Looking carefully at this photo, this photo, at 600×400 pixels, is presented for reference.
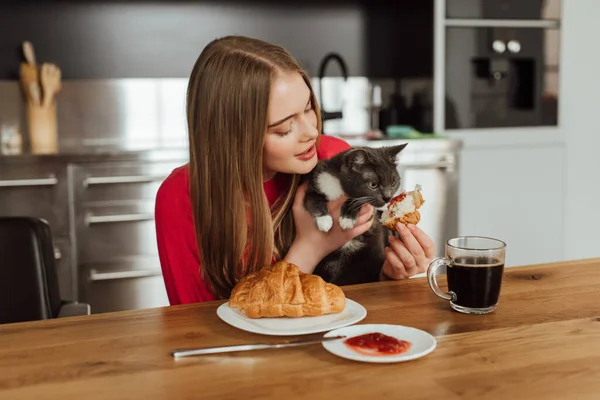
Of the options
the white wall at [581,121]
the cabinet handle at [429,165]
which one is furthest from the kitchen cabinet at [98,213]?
the white wall at [581,121]

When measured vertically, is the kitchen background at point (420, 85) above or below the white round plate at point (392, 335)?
above

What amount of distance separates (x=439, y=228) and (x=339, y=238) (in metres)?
2.17

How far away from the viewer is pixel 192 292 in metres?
1.67

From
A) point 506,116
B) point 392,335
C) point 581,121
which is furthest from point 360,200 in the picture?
point 581,121

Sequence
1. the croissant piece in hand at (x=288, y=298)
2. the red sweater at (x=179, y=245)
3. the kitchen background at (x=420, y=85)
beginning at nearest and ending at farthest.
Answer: the croissant piece in hand at (x=288, y=298) → the red sweater at (x=179, y=245) → the kitchen background at (x=420, y=85)

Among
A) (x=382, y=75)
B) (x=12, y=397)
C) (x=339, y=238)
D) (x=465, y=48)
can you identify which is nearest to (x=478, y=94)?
(x=465, y=48)

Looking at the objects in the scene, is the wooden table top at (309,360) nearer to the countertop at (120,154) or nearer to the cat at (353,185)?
the cat at (353,185)

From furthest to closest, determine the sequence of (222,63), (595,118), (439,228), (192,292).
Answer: (595,118) < (439,228) < (192,292) < (222,63)

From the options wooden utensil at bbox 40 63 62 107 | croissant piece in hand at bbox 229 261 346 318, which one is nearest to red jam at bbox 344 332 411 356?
croissant piece in hand at bbox 229 261 346 318

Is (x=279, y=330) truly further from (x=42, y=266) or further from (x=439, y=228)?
(x=439, y=228)

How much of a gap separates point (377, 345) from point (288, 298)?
0.66 ft

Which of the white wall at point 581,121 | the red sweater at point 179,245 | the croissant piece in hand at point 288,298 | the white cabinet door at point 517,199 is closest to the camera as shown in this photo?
the croissant piece in hand at point 288,298

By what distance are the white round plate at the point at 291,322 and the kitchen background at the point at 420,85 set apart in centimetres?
228

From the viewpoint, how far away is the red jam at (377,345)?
1060 mm
